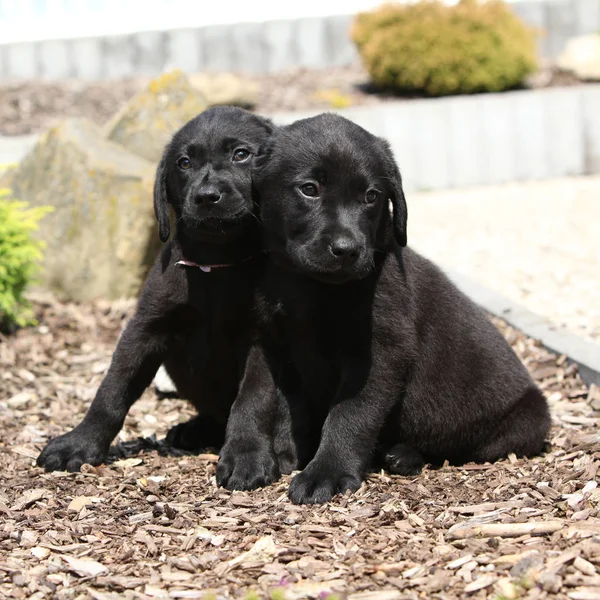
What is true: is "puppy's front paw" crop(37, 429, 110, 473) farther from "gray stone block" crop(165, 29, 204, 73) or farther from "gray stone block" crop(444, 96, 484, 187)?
"gray stone block" crop(165, 29, 204, 73)

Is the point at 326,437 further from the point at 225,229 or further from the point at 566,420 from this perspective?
the point at 566,420

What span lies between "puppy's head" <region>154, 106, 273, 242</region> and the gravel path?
305 centimetres

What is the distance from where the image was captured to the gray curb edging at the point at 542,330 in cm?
581

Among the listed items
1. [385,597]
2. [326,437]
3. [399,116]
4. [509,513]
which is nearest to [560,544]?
[509,513]

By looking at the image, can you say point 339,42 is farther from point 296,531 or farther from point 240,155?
point 296,531

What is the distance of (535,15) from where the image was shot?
15625mm

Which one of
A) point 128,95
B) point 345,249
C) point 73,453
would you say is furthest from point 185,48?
point 345,249

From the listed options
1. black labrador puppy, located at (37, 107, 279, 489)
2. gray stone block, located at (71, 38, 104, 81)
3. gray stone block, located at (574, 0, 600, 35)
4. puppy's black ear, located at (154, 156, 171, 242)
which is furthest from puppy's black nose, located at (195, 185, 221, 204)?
gray stone block, located at (574, 0, 600, 35)

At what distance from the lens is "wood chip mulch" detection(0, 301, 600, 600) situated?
3.25 m

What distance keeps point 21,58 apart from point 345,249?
12.7m

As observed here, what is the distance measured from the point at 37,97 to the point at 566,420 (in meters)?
10.6

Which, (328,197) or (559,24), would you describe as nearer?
(328,197)

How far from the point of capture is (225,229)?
460cm

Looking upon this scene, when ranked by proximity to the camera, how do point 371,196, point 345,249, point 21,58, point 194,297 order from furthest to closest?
1. point 21,58
2. point 194,297
3. point 371,196
4. point 345,249
